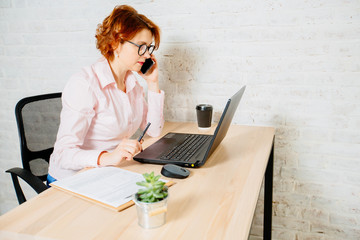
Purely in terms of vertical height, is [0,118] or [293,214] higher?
[0,118]

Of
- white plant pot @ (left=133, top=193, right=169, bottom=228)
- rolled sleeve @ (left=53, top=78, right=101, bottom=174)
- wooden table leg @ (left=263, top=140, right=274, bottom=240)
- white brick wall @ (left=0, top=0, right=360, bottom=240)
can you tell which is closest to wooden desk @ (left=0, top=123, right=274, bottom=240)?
white plant pot @ (left=133, top=193, right=169, bottom=228)

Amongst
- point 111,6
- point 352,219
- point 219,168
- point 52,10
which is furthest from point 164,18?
point 352,219

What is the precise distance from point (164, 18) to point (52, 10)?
702mm

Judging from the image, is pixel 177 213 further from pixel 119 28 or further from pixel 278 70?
pixel 278 70

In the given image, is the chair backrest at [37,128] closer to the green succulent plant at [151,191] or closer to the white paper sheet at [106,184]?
the white paper sheet at [106,184]

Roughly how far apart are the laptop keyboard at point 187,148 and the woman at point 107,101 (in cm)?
17

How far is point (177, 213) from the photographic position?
838 millimetres

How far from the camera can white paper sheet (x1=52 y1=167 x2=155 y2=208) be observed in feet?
2.97

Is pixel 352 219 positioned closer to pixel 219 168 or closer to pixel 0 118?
pixel 219 168

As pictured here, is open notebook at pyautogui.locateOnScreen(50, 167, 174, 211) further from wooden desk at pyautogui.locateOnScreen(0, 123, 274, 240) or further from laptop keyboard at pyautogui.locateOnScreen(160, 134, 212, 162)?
laptop keyboard at pyautogui.locateOnScreen(160, 134, 212, 162)

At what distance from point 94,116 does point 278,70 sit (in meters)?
0.93

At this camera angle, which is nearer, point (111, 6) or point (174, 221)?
point (174, 221)

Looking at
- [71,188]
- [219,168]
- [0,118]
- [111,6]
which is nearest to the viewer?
[71,188]

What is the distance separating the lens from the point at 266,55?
165 cm
